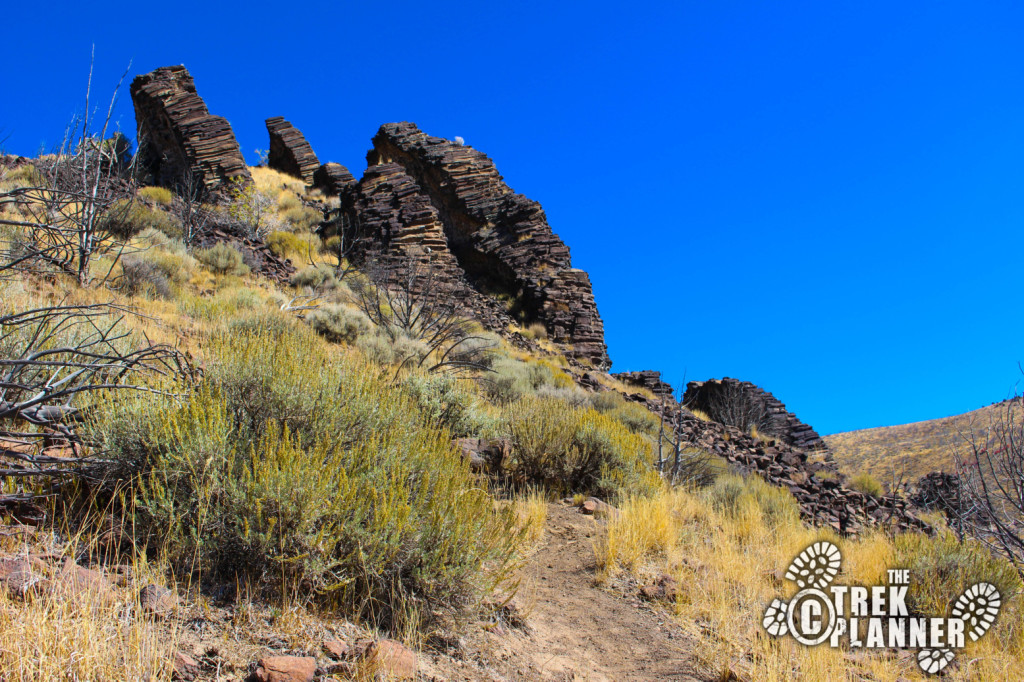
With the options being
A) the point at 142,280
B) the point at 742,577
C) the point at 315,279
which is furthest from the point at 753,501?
the point at 315,279

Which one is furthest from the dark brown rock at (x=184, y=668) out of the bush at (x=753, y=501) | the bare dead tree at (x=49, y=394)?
the bush at (x=753, y=501)

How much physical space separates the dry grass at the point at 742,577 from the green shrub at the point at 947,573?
9.1 inches

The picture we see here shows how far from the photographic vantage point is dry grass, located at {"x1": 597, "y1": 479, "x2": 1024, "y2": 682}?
11.5 ft

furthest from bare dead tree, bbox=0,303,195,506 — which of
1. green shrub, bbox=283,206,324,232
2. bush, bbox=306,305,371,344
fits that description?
green shrub, bbox=283,206,324,232

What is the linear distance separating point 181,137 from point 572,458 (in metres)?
28.1

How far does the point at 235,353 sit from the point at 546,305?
64.5ft

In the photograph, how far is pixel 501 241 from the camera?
1017 inches

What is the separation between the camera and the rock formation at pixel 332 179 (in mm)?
34688

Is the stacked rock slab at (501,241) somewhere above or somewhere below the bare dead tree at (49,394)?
above

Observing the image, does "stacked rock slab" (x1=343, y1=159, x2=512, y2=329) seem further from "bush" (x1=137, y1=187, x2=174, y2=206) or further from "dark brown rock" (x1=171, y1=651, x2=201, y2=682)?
"dark brown rock" (x1=171, y1=651, x2=201, y2=682)

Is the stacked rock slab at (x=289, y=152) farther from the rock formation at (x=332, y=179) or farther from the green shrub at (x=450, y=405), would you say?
the green shrub at (x=450, y=405)

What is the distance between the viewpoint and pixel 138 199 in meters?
18.3

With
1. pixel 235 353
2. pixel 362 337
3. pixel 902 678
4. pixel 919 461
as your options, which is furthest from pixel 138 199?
pixel 919 461

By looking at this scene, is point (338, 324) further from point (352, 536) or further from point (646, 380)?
point (646, 380)
